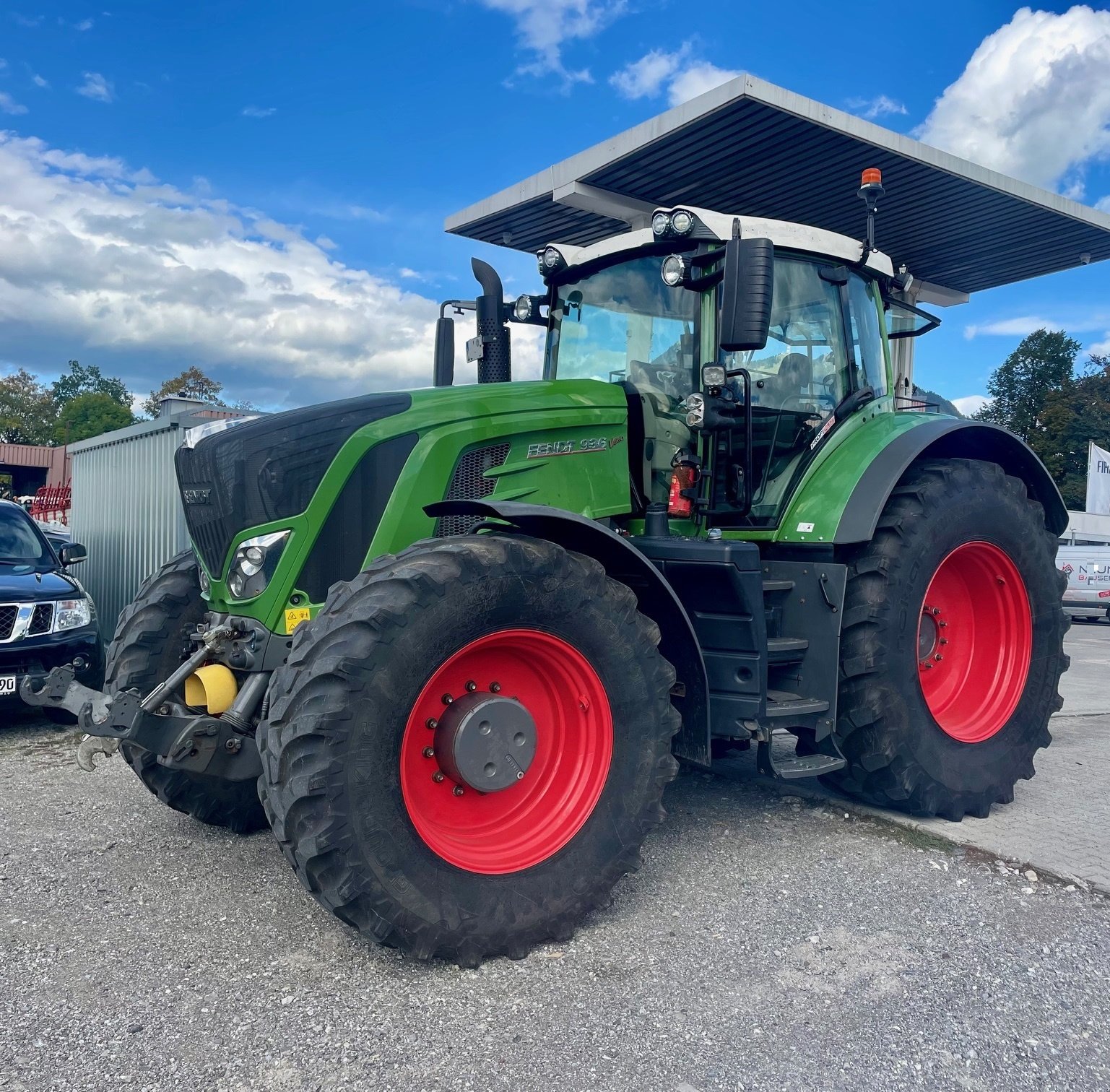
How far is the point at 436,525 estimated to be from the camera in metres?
3.76

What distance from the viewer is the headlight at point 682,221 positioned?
417 cm

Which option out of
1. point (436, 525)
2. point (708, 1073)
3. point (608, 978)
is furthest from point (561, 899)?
point (436, 525)

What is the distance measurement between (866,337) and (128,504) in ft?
24.1

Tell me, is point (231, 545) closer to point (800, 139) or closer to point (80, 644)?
point (80, 644)

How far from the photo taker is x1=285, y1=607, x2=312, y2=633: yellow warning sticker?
3.51m

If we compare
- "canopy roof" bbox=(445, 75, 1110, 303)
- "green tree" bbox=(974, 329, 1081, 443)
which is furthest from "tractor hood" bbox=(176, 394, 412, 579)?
"green tree" bbox=(974, 329, 1081, 443)

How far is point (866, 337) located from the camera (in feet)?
16.5

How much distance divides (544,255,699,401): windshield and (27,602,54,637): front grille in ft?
14.6

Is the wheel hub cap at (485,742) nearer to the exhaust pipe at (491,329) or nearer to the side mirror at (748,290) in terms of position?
the side mirror at (748,290)

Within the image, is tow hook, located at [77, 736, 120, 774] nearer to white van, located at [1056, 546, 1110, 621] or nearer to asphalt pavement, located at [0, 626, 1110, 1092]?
asphalt pavement, located at [0, 626, 1110, 1092]

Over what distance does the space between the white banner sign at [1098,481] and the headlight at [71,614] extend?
2981 centimetres

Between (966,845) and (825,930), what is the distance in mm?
1222

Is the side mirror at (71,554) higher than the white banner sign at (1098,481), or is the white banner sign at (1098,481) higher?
the white banner sign at (1098,481)

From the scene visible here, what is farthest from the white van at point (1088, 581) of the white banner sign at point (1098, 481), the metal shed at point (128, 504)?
the metal shed at point (128, 504)
